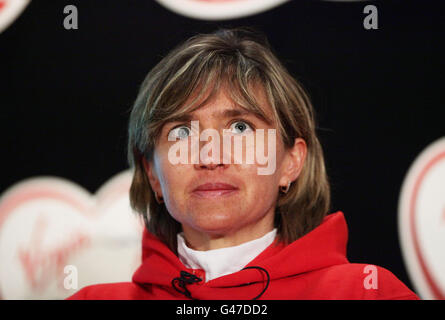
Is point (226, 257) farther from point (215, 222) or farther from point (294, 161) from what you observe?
point (294, 161)

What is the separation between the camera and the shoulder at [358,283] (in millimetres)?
1870

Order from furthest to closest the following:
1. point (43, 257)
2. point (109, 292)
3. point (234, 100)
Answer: point (43, 257) < point (109, 292) < point (234, 100)

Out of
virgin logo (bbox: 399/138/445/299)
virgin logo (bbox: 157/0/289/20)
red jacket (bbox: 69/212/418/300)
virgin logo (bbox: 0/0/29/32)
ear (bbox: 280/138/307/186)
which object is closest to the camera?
red jacket (bbox: 69/212/418/300)

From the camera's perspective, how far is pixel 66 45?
2244 millimetres

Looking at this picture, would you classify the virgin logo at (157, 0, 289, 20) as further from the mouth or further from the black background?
the mouth

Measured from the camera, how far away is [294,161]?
6.65 ft

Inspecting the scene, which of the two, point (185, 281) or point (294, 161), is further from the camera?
point (294, 161)

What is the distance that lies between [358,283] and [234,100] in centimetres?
69

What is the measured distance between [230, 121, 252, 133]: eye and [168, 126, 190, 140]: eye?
0.15 metres

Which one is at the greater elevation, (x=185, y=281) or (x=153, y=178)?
(x=153, y=178)

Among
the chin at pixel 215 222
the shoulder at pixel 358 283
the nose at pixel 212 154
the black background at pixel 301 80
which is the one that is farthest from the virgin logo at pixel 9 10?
the shoulder at pixel 358 283

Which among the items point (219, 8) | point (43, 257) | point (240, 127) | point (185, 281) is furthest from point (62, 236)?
point (219, 8)

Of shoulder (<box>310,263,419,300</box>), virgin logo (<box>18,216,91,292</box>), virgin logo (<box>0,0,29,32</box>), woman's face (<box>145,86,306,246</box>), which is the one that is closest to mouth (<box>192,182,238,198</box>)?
woman's face (<box>145,86,306,246</box>)

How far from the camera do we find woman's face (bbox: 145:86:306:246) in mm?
1873
